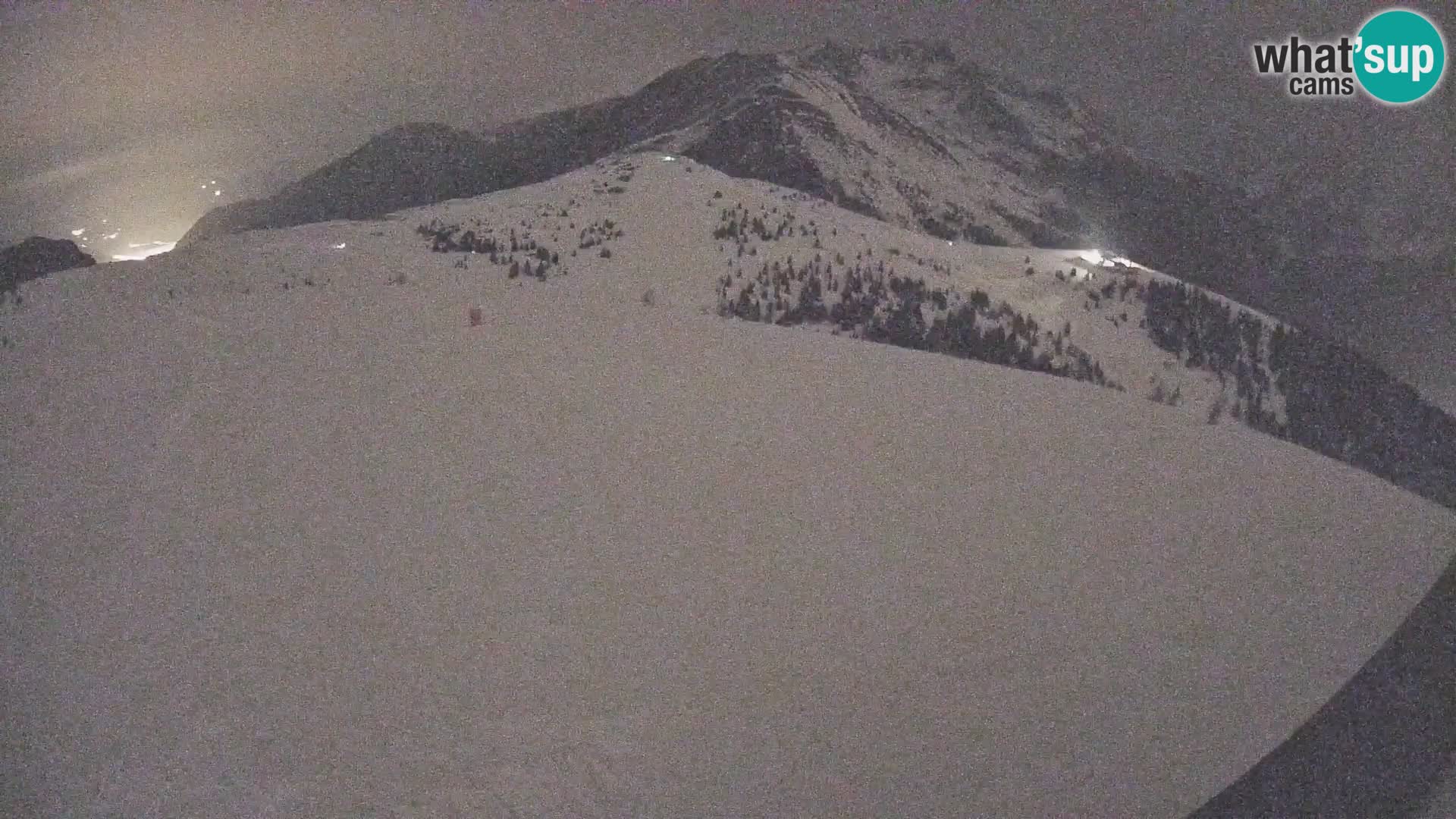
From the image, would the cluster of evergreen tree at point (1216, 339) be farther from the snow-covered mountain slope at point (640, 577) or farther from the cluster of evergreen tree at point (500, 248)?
the cluster of evergreen tree at point (500, 248)

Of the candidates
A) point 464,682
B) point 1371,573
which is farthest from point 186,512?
point 1371,573

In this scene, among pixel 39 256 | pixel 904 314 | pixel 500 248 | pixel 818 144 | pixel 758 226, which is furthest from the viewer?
pixel 818 144

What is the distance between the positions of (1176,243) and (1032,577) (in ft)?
266

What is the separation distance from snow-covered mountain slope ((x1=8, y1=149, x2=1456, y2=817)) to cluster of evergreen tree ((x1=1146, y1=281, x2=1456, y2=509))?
17.4 ft

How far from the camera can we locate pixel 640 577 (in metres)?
3.41

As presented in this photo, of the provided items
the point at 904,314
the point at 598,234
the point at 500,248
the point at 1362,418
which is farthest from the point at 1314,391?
the point at 500,248

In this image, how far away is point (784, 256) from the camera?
12.0m

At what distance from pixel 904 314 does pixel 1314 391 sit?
712 centimetres

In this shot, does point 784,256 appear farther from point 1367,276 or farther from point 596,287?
point 1367,276

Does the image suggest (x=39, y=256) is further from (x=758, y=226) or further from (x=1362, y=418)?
Result: (x=1362, y=418)

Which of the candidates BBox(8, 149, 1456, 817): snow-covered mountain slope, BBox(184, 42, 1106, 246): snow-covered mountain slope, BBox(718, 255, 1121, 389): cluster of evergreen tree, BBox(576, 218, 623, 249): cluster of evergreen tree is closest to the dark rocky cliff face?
BBox(184, 42, 1106, 246): snow-covered mountain slope

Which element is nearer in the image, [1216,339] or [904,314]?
[904,314]

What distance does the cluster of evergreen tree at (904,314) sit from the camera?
27.2ft

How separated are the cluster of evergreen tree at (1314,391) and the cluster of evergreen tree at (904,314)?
2.33m
